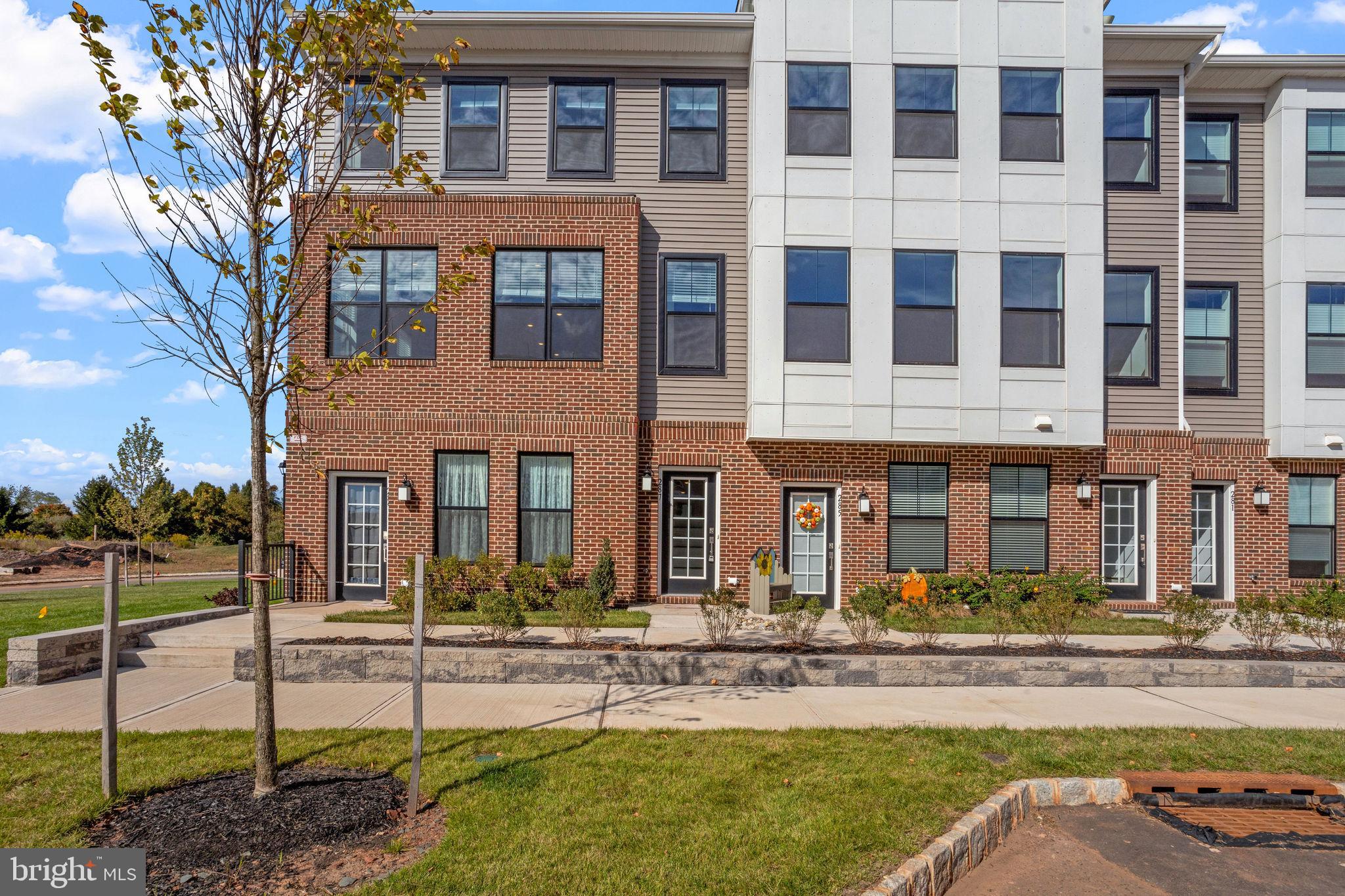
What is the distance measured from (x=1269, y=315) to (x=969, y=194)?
5970mm

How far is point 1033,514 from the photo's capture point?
42.5 ft

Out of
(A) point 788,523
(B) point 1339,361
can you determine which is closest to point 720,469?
(A) point 788,523

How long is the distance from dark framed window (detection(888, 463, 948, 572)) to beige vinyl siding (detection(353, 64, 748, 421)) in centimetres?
298

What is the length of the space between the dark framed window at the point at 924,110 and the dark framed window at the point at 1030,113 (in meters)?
0.87

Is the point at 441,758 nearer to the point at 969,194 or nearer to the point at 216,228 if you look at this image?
the point at 216,228

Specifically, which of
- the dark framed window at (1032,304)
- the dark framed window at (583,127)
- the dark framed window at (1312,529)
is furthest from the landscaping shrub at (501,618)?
the dark framed window at (1312,529)

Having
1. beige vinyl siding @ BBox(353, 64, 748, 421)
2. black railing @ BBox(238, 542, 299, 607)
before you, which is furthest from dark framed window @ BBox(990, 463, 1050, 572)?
black railing @ BBox(238, 542, 299, 607)

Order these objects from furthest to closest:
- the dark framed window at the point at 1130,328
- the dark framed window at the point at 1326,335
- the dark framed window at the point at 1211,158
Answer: the dark framed window at the point at 1211,158, the dark framed window at the point at 1326,335, the dark framed window at the point at 1130,328

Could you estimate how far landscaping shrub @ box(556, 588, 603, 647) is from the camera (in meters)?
8.29

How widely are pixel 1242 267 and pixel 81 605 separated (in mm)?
21047

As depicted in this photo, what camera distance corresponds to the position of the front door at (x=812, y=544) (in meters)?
12.9

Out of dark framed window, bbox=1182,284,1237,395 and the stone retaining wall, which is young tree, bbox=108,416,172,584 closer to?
the stone retaining wall

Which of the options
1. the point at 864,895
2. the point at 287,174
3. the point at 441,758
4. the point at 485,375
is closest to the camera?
the point at 864,895

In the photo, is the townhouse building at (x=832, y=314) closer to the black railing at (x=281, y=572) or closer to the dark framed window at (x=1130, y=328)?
the dark framed window at (x=1130, y=328)
